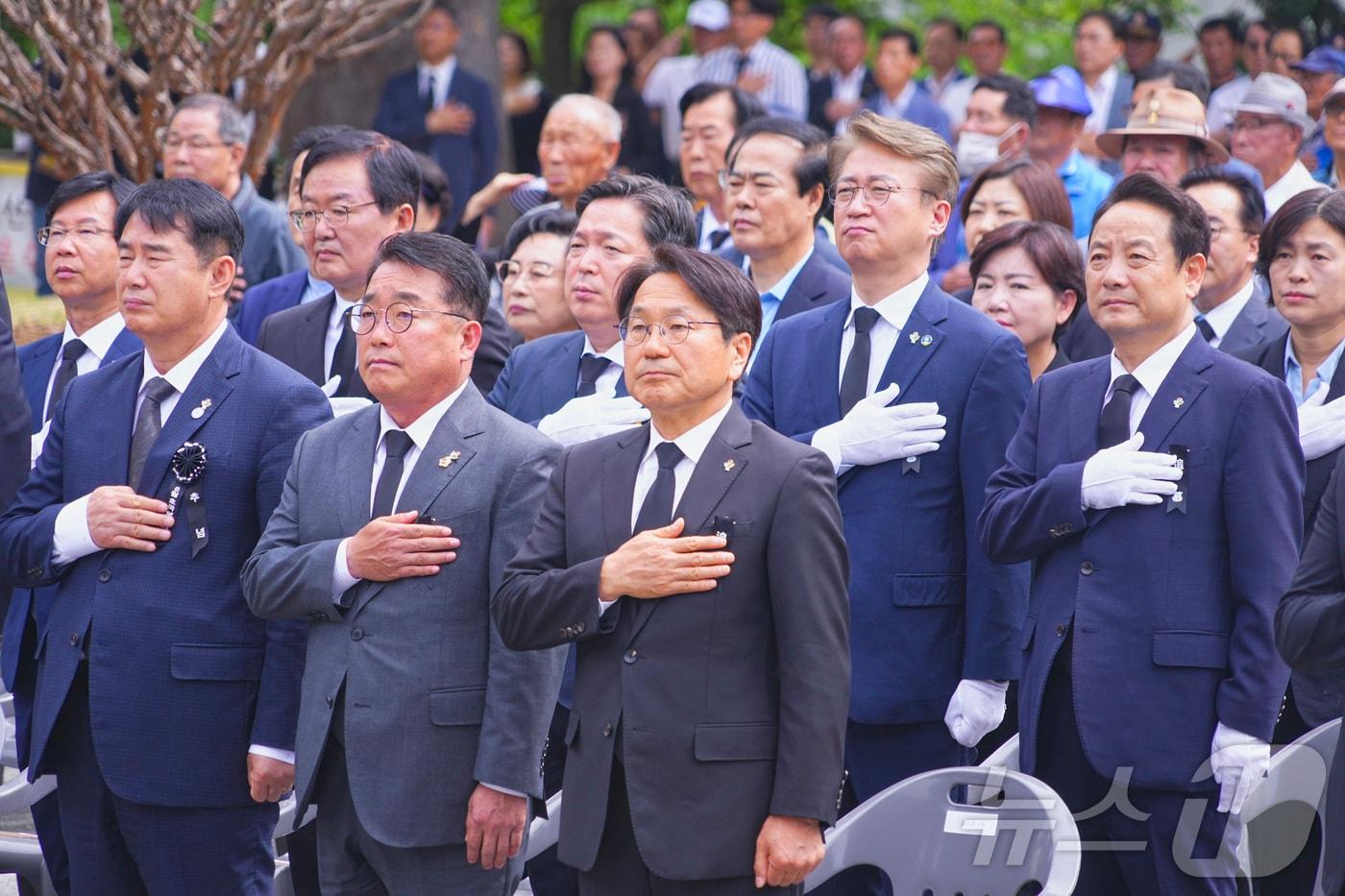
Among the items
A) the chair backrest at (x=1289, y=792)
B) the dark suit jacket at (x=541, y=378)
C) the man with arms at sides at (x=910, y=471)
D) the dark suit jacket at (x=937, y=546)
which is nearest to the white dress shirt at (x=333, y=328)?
the dark suit jacket at (x=541, y=378)

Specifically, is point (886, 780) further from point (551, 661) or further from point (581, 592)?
point (581, 592)

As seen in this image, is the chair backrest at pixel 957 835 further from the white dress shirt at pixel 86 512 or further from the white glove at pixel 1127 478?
the white dress shirt at pixel 86 512

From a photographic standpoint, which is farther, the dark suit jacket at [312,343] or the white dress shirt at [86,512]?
the dark suit jacket at [312,343]

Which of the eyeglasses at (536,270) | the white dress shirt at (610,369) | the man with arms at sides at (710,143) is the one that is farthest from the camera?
the man with arms at sides at (710,143)

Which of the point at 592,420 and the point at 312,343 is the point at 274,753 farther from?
the point at 312,343

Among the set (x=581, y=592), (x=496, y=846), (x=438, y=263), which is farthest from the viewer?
(x=438, y=263)

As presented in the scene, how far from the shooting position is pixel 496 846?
11.9ft

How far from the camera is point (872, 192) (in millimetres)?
4473

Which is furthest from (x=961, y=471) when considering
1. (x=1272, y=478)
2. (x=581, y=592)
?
(x=581, y=592)

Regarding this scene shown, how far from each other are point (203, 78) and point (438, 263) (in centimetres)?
404

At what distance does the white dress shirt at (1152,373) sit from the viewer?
13.2 feet

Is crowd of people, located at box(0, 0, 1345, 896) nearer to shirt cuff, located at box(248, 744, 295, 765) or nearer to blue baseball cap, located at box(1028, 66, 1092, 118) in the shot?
shirt cuff, located at box(248, 744, 295, 765)

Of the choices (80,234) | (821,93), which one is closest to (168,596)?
(80,234)

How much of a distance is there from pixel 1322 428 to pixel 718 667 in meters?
1.99
